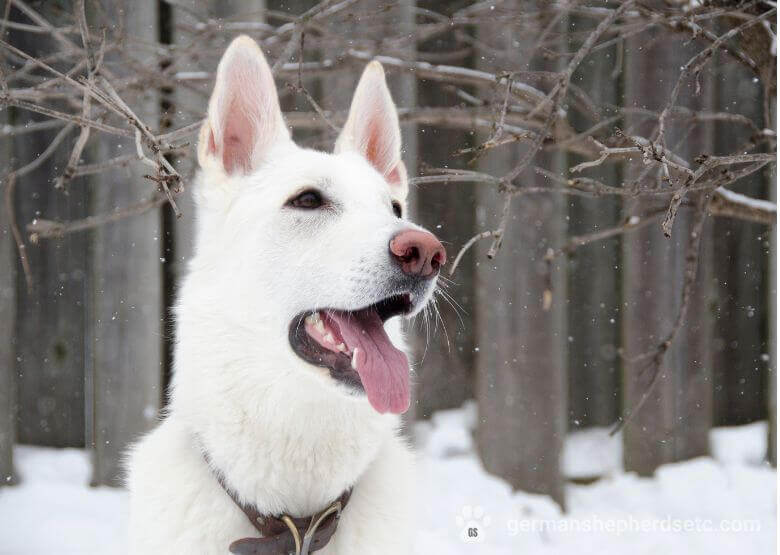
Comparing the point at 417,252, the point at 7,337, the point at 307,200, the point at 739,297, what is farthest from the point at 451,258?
the point at 7,337

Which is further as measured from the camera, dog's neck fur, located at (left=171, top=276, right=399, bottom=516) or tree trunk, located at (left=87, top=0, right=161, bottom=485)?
tree trunk, located at (left=87, top=0, right=161, bottom=485)

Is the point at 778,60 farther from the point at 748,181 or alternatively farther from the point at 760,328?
the point at 760,328

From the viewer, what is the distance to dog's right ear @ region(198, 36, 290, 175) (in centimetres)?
184

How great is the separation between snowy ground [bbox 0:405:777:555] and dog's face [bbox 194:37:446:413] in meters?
1.07

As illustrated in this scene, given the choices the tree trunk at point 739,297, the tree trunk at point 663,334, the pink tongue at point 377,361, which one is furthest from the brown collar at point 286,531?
the tree trunk at point 739,297

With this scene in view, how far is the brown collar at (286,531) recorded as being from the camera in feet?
5.44

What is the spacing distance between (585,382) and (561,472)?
1.63ft

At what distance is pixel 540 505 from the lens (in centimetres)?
352

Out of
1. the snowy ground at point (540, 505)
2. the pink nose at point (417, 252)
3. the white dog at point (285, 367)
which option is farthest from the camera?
the snowy ground at point (540, 505)

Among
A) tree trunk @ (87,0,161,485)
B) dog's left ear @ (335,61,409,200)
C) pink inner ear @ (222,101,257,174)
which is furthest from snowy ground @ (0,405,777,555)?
pink inner ear @ (222,101,257,174)

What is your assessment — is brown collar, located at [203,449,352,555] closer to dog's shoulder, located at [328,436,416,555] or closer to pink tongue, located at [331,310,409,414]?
dog's shoulder, located at [328,436,416,555]

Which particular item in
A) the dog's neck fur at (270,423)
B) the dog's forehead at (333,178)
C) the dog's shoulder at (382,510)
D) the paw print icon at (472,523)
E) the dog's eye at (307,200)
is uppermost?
the dog's forehead at (333,178)

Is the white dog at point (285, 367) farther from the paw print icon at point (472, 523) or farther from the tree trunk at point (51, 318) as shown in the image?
the tree trunk at point (51, 318)

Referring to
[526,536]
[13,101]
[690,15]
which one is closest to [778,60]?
[690,15]
